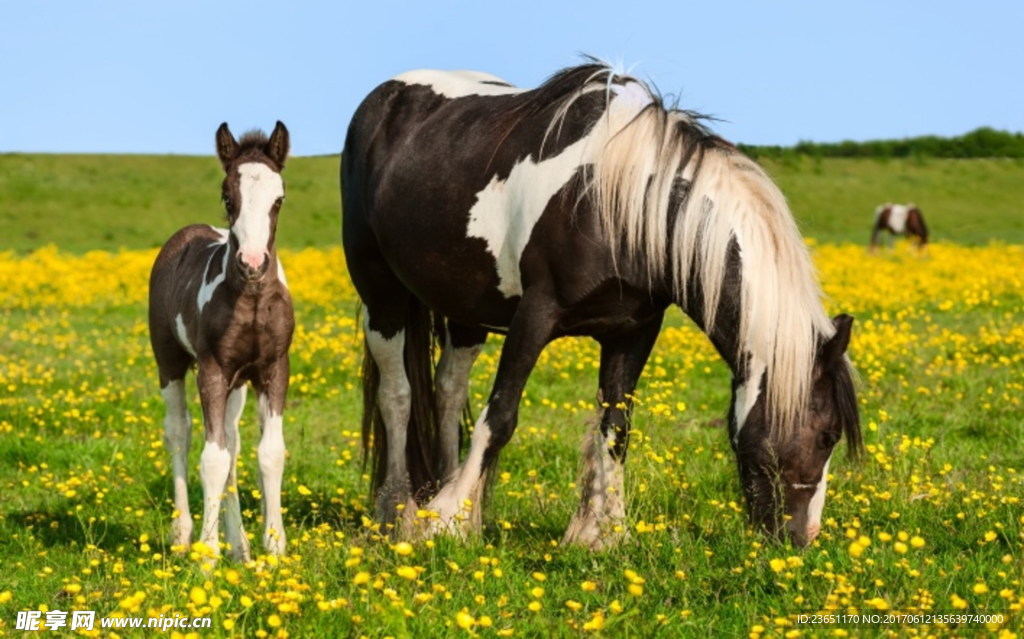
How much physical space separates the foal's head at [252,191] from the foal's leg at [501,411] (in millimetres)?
1238

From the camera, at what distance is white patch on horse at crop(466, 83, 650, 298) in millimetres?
5809

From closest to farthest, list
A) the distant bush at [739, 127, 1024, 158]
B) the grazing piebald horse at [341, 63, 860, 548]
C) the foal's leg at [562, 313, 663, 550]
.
Result: 1. the grazing piebald horse at [341, 63, 860, 548]
2. the foal's leg at [562, 313, 663, 550]
3. the distant bush at [739, 127, 1024, 158]

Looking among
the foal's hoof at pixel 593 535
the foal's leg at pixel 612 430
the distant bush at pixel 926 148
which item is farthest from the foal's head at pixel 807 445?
the distant bush at pixel 926 148

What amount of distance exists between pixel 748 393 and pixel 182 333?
3.15m

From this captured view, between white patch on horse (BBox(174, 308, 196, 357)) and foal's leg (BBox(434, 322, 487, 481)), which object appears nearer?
white patch on horse (BBox(174, 308, 196, 357))

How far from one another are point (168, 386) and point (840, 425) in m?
3.86

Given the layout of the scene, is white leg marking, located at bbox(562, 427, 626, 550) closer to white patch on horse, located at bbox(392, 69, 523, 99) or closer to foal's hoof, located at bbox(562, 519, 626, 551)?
foal's hoof, located at bbox(562, 519, 626, 551)

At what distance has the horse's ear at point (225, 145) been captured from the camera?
585 cm

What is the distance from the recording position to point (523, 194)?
5910 mm

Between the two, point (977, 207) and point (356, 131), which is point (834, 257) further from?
point (977, 207)

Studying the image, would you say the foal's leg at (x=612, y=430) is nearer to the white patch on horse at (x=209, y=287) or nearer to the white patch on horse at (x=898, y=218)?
the white patch on horse at (x=209, y=287)

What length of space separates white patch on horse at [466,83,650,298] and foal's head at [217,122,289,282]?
3.35ft

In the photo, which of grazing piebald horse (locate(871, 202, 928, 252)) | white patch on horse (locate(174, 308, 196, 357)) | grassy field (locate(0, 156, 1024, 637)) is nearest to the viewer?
grassy field (locate(0, 156, 1024, 637))

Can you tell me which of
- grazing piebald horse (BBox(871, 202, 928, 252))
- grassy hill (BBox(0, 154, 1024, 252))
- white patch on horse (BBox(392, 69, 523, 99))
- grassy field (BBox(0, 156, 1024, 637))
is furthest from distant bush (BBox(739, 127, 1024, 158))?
white patch on horse (BBox(392, 69, 523, 99))
